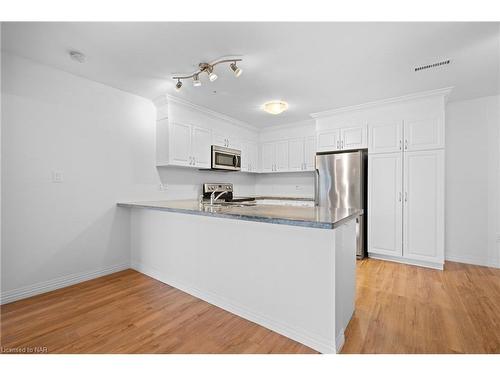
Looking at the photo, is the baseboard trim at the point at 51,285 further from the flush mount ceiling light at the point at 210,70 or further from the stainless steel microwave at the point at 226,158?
the flush mount ceiling light at the point at 210,70

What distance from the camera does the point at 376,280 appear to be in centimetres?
279

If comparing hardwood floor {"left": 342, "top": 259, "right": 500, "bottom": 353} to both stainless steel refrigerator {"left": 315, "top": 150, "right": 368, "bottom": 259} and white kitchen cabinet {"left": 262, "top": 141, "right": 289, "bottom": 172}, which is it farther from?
white kitchen cabinet {"left": 262, "top": 141, "right": 289, "bottom": 172}

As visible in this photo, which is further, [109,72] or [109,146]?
[109,146]

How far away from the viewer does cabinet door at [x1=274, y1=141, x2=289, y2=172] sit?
4.90 m

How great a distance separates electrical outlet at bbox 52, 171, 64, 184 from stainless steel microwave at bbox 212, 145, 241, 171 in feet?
6.67

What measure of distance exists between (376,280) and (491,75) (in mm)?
2654

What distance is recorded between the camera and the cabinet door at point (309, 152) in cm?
456

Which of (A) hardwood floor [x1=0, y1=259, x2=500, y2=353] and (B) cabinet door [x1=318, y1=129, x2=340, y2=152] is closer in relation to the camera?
(A) hardwood floor [x1=0, y1=259, x2=500, y2=353]

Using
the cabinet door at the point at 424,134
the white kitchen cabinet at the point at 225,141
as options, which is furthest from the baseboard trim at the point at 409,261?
the white kitchen cabinet at the point at 225,141

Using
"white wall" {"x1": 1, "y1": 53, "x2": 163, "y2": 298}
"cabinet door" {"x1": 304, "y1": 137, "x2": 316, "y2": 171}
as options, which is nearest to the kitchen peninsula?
"white wall" {"x1": 1, "y1": 53, "x2": 163, "y2": 298}
